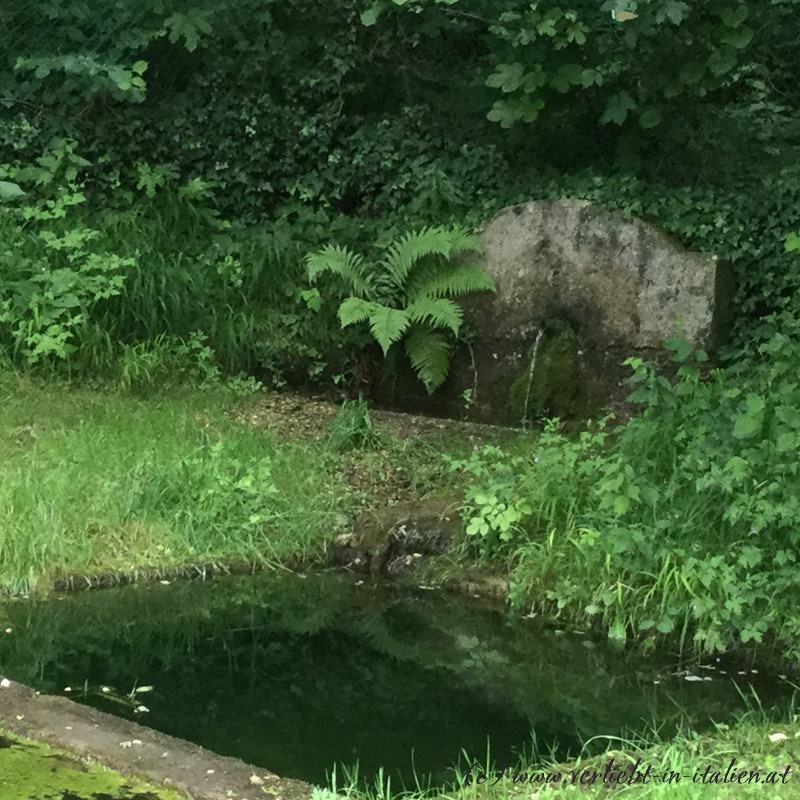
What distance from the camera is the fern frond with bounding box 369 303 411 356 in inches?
324

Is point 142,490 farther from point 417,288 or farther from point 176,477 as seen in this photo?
point 417,288

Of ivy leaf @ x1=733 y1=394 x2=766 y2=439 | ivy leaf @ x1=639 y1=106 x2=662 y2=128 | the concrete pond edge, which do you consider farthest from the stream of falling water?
the concrete pond edge

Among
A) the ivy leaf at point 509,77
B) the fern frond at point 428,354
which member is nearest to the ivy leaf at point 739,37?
the ivy leaf at point 509,77

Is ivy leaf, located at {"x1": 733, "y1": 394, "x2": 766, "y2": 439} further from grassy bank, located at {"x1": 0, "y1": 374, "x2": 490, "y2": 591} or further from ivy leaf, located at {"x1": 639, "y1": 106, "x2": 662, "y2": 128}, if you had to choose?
ivy leaf, located at {"x1": 639, "y1": 106, "x2": 662, "y2": 128}

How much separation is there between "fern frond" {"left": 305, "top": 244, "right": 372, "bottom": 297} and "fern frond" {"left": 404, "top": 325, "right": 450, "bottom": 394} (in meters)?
0.50

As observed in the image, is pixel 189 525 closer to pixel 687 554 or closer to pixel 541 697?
pixel 541 697

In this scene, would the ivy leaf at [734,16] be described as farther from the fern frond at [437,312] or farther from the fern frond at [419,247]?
the fern frond at [437,312]

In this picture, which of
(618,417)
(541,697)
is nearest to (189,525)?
(541,697)

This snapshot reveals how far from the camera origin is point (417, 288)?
28.6 ft

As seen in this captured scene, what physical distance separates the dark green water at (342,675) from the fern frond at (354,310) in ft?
7.81

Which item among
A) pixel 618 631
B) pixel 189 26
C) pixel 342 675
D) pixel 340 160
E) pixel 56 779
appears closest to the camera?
pixel 56 779

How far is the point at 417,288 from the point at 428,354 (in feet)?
1.84

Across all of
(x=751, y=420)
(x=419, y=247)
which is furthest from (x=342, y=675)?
(x=419, y=247)

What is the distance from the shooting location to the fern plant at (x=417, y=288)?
331 inches
